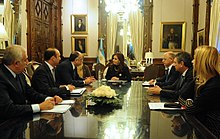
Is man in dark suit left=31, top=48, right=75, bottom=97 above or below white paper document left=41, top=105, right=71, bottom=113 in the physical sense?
above

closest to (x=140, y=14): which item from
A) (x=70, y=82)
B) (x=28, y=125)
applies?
(x=70, y=82)

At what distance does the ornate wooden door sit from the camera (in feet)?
18.9

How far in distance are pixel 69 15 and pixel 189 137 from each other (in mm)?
7567

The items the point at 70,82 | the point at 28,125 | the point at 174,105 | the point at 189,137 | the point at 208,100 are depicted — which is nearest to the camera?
the point at 189,137

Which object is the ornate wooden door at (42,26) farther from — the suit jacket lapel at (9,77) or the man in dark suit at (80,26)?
the suit jacket lapel at (9,77)

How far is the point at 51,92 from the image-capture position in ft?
8.94

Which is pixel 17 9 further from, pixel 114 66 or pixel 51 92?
pixel 51 92

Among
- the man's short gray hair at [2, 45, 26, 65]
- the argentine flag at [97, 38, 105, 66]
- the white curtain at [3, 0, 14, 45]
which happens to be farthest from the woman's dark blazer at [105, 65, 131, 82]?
the argentine flag at [97, 38, 105, 66]

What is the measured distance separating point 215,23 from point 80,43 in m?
4.52

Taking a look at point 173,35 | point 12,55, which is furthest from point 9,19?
point 173,35

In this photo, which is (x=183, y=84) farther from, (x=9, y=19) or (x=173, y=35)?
(x=173, y=35)

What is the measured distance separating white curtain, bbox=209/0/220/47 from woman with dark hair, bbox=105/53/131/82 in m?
2.28

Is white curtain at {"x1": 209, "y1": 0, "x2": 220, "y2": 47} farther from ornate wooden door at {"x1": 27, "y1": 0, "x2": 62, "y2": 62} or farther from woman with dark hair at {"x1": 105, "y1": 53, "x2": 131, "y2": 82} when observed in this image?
ornate wooden door at {"x1": 27, "y1": 0, "x2": 62, "y2": 62}

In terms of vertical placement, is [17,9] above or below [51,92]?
above
